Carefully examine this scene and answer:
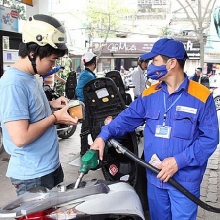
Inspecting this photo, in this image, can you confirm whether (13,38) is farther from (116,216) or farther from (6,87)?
(116,216)

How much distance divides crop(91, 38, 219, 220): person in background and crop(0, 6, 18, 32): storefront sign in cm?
396

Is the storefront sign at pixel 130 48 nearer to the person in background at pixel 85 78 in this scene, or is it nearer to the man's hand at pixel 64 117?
the person in background at pixel 85 78

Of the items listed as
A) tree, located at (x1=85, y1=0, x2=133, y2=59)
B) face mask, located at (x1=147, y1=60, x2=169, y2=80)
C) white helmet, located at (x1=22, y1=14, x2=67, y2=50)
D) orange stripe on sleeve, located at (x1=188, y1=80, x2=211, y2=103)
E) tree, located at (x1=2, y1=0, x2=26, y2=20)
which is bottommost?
orange stripe on sleeve, located at (x1=188, y1=80, x2=211, y2=103)

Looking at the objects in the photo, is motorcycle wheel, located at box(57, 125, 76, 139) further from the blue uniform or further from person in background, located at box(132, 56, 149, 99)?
the blue uniform

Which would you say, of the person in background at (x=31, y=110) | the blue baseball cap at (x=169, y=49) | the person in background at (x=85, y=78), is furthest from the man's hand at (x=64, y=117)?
the person in background at (x=85, y=78)

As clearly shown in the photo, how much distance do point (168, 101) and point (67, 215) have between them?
975 millimetres

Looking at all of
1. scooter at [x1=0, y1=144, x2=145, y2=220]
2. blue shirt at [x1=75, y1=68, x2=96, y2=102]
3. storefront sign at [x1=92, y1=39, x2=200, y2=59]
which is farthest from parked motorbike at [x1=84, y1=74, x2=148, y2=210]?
storefront sign at [x1=92, y1=39, x2=200, y2=59]

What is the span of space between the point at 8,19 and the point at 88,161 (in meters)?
4.48

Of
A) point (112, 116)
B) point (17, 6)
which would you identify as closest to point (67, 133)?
point (17, 6)

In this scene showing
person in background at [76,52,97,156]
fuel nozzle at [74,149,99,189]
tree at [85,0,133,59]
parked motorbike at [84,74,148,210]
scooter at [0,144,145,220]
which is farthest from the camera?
tree at [85,0,133,59]

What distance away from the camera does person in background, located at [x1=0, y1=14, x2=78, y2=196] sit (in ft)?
5.14

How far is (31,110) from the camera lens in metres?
1.67

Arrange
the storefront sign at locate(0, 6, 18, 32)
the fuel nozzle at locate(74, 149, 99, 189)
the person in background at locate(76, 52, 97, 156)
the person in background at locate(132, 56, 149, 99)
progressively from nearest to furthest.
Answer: the fuel nozzle at locate(74, 149, 99, 189) → the person in background at locate(76, 52, 97, 156) → the storefront sign at locate(0, 6, 18, 32) → the person in background at locate(132, 56, 149, 99)

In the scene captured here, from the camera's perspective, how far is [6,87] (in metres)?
1.58
